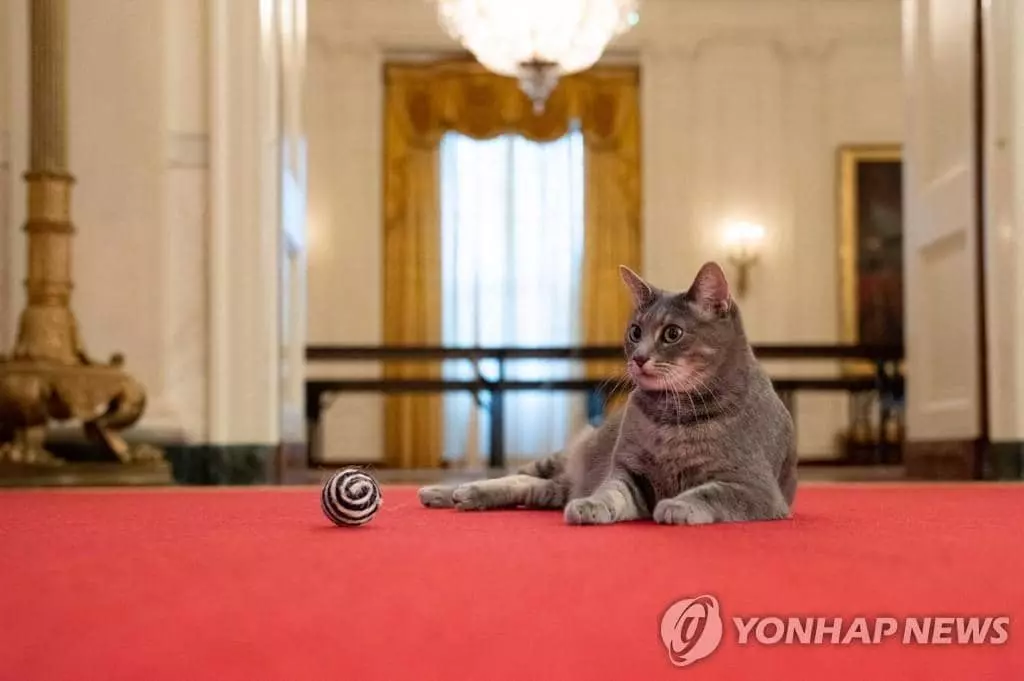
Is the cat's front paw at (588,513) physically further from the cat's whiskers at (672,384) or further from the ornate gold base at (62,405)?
the ornate gold base at (62,405)

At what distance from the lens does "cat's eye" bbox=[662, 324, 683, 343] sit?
196 cm

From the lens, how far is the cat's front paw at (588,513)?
181 centimetres

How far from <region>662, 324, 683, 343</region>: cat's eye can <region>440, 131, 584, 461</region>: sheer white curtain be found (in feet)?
23.3

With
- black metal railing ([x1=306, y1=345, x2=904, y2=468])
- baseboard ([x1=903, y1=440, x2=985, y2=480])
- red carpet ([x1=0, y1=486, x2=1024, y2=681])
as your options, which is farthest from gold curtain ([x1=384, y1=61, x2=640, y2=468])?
red carpet ([x1=0, y1=486, x2=1024, y2=681])

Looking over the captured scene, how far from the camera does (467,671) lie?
38.5 inches

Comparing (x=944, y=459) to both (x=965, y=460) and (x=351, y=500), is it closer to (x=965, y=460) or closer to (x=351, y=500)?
(x=965, y=460)

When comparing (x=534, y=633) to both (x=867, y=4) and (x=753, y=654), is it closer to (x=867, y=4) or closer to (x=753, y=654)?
(x=753, y=654)

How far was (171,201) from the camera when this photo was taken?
3992 millimetres

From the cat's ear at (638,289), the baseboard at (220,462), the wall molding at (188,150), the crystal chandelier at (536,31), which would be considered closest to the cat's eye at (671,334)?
the cat's ear at (638,289)

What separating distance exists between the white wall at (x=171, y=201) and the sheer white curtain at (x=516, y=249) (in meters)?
5.08

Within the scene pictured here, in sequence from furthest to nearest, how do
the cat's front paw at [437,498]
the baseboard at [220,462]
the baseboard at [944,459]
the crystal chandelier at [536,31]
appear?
the crystal chandelier at [536,31], the baseboard at [944,459], the baseboard at [220,462], the cat's front paw at [437,498]

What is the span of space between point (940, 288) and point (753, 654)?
13.1 feet

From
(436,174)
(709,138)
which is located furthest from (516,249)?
(709,138)

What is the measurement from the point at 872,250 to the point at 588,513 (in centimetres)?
791
